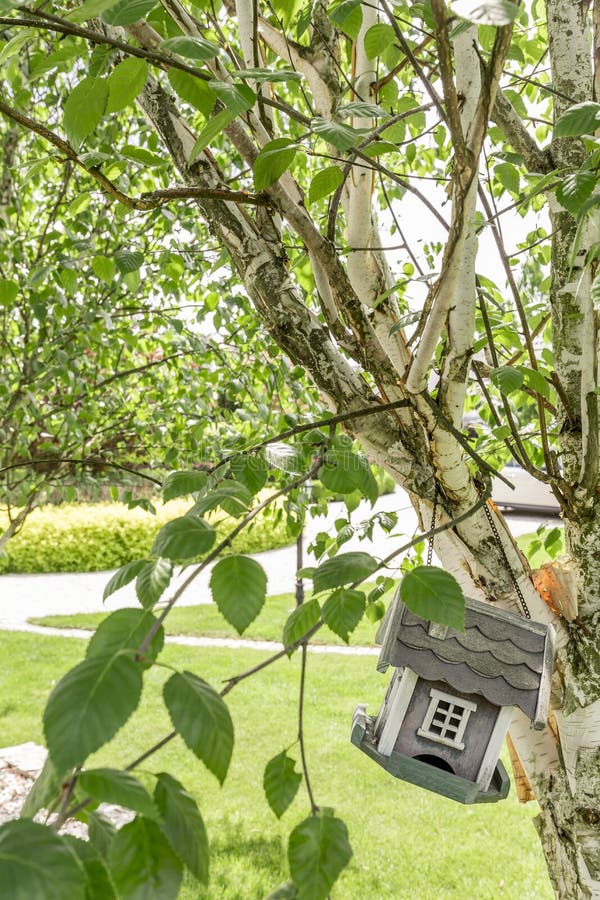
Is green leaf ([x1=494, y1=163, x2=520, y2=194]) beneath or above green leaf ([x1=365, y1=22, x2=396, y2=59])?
beneath

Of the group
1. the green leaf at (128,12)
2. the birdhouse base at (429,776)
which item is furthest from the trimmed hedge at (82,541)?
the green leaf at (128,12)

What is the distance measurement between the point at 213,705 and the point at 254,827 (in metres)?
3.91

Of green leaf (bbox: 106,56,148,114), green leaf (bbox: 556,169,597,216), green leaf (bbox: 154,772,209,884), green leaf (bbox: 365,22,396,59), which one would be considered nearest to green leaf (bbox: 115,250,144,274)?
green leaf (bbox: 365,22,396,59)

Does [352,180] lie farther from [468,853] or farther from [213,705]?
[468,853]

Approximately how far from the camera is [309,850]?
802 millimetres

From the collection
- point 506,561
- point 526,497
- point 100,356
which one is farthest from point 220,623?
point 526,497

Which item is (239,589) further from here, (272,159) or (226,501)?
(272,159)

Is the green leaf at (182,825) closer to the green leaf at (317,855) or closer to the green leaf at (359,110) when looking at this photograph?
the green leaf at (317,855)

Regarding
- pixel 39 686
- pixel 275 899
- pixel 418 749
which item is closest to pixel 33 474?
pixel 418 749

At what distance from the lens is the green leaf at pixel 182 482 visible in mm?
1140

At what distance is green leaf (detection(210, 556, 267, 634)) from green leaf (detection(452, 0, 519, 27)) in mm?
580

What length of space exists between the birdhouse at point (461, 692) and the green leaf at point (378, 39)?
99 cm

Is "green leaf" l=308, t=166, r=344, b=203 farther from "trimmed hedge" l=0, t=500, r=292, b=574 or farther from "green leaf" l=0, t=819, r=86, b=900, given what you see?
"trimmed hedge" l=0, t=500, r=292, b=574

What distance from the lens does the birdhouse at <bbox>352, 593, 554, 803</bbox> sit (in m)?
1.31
